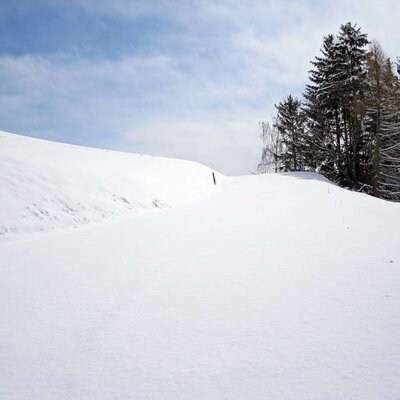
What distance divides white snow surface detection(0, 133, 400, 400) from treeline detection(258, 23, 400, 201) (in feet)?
56.7

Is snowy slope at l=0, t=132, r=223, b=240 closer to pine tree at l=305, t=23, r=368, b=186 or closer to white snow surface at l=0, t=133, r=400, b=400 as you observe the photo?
white snow surface at l=0, t=133, r=400, b=400

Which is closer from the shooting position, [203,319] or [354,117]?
[203,319]

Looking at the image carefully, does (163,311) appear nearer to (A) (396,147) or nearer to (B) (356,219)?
(B) (356,219)

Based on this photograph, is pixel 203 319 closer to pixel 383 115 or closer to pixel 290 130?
pixel 383 115

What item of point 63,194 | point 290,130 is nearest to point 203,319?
point 63,194

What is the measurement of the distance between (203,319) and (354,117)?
905 inches

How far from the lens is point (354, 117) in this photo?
21.3m

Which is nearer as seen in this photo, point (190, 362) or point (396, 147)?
point (190, 362)

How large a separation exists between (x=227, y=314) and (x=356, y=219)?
5341 mm

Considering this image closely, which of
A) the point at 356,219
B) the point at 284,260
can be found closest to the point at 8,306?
the point at 284,260

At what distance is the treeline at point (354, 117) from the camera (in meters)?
19.2

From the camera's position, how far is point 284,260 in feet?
13.0

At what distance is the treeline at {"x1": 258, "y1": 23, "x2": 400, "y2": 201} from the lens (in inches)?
754

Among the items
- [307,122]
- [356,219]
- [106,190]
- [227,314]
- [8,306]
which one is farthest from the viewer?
[307,122]
